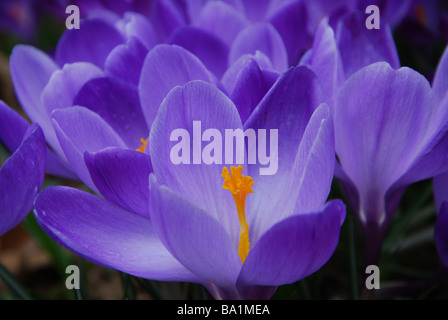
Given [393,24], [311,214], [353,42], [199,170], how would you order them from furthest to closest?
[393,24] → [353,42] → [199,170] → [311,214]

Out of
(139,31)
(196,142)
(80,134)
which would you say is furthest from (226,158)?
(139,31)

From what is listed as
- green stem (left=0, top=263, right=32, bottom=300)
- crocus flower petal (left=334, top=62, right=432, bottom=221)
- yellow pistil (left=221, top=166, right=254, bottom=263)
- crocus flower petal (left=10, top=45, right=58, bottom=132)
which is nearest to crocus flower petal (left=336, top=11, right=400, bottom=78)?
crocus flower petal (left=334, top=62, right=432, bottom=221)

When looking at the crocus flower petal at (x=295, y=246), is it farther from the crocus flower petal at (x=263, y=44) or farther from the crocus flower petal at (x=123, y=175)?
the crocus flower petal at (x=263, y=44)

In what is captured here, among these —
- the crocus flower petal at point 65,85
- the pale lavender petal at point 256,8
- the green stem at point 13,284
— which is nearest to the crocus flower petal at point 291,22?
the pale lavender petal at point 256,8

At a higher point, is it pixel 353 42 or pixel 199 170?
pixel 353 42

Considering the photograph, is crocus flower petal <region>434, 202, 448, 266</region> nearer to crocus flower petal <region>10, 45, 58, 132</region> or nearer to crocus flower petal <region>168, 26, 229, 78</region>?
crocus flower petal <region>168, 26, 229, 78</region>

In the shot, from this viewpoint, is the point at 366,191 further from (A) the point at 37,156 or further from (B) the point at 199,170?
(A) the point at 37,156
